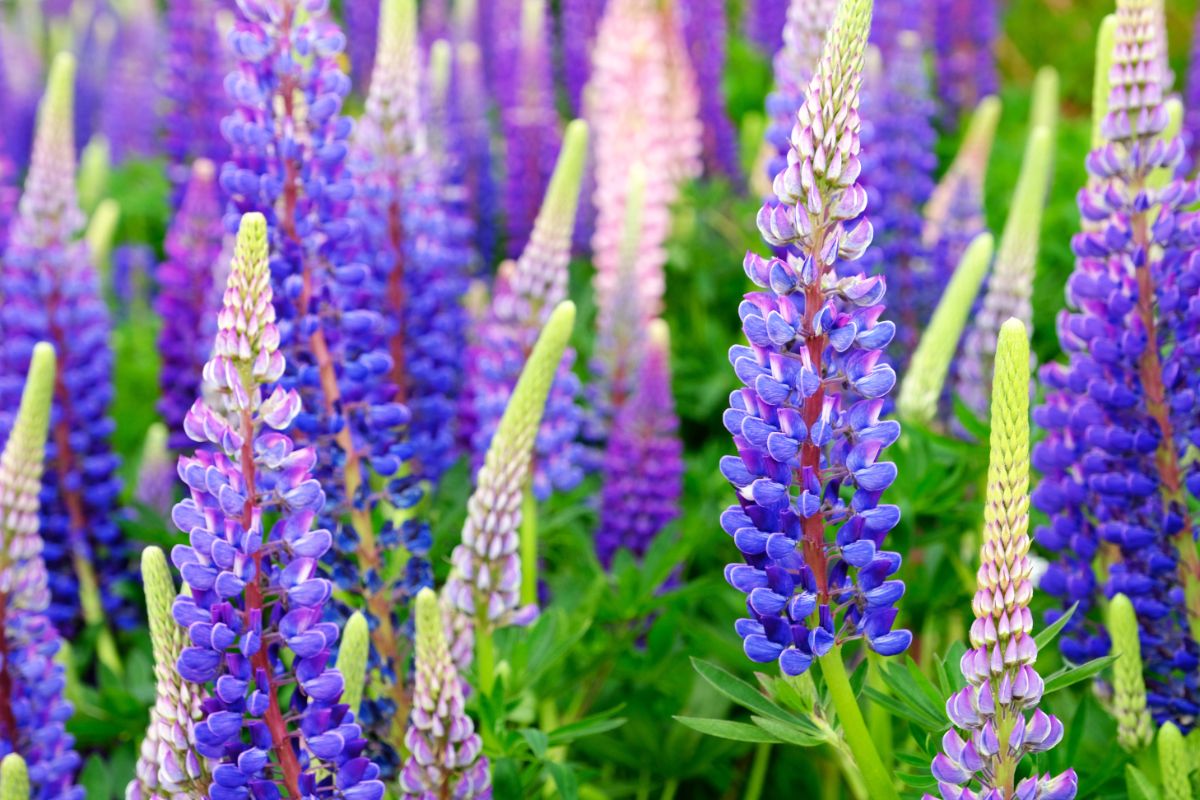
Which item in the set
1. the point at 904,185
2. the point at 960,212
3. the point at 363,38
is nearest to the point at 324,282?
the point at 960,212

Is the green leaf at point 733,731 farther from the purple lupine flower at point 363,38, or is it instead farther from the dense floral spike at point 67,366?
the purple lupine flower at point 363,38

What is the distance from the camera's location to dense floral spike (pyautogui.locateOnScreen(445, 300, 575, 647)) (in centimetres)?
214

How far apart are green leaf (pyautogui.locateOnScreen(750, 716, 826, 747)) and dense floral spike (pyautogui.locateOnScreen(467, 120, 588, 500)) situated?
1.28 meters

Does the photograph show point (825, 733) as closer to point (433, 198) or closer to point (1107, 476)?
point (1107, 476)

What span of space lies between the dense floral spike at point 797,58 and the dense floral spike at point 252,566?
182 cm

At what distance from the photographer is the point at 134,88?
753cm

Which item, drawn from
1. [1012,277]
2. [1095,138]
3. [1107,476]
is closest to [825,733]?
[1107,476]

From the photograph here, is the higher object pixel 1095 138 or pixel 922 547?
pixel 1095 138

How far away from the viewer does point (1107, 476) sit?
2.34 metres


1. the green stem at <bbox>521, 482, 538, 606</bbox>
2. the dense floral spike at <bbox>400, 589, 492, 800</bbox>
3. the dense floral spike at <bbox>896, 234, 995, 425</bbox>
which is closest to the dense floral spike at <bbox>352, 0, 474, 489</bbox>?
the green stem at <bbox>521, 482, 538, 606</bbox>

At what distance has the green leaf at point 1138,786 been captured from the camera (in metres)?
2.01

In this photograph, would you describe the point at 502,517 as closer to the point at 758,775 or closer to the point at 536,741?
the point at 536,741

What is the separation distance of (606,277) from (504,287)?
1013 mm

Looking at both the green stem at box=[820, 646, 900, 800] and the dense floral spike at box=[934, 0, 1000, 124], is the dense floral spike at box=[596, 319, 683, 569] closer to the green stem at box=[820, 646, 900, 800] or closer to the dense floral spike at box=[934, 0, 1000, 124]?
the green stem at box=[820, 646, 900, 800]
